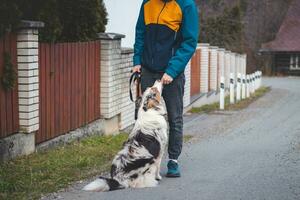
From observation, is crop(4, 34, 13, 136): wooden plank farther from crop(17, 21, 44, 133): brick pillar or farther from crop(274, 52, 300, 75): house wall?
crop(274, 52, 300, 75): house wall

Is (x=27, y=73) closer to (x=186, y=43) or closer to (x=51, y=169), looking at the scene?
(x=51, y=169)

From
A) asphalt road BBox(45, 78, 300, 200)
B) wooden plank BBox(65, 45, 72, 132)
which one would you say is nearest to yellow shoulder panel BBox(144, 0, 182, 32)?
asphalt road BBox(45, 78, 300, 200)

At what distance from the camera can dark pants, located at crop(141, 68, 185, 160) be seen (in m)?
6.96

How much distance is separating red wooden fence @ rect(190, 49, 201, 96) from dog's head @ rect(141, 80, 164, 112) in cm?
1430

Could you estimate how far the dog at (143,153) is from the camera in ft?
21.1

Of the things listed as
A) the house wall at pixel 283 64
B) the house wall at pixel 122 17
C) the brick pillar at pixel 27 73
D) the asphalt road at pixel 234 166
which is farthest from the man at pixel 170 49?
the house wall at pixel 283 64

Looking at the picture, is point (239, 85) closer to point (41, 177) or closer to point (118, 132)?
point (118, 132)

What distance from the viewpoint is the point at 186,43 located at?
22.4ft

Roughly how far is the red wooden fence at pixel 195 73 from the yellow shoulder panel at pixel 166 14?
1399 centimetres

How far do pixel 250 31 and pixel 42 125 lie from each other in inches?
1859

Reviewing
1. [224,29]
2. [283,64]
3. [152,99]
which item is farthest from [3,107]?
[283,64]

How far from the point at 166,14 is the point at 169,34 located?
22cm

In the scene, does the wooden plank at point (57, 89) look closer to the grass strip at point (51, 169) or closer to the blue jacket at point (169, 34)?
the grass strip at point (51, 169)

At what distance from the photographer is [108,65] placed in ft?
36.9
